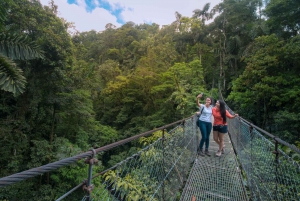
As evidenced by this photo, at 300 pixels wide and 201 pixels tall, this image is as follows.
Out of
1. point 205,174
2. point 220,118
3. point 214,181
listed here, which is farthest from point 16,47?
point 214,181

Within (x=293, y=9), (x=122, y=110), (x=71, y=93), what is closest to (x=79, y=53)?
(x=71, y=93)

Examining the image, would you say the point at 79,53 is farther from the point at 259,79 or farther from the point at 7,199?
Result: the point at 259,79

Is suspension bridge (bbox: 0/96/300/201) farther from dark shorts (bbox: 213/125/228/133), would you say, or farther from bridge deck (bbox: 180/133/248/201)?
dark shorts (bbox: 213/125/228/133)

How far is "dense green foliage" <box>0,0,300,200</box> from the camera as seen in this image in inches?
255

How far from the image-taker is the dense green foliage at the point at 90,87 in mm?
6480

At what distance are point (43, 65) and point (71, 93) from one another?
6.10ft

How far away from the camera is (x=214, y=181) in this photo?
97.7 inches

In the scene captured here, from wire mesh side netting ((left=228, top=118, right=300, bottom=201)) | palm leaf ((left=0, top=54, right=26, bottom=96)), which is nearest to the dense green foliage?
palm leaf ((left=0, top=54, right=26, bottom=96))

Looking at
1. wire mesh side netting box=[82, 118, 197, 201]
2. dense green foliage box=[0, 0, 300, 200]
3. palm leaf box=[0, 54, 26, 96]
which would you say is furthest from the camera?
dense green foliage box=[0, 0, 300, 200]

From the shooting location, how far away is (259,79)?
27.6 feet

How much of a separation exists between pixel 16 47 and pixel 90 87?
17.5 feet

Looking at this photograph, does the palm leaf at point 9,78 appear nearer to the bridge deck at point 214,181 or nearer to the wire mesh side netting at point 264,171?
Result: the bridge deck at point 214,181

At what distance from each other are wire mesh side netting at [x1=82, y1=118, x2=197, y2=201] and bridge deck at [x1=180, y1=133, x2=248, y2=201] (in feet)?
0.49

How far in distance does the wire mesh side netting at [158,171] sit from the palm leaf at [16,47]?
3.77 m
